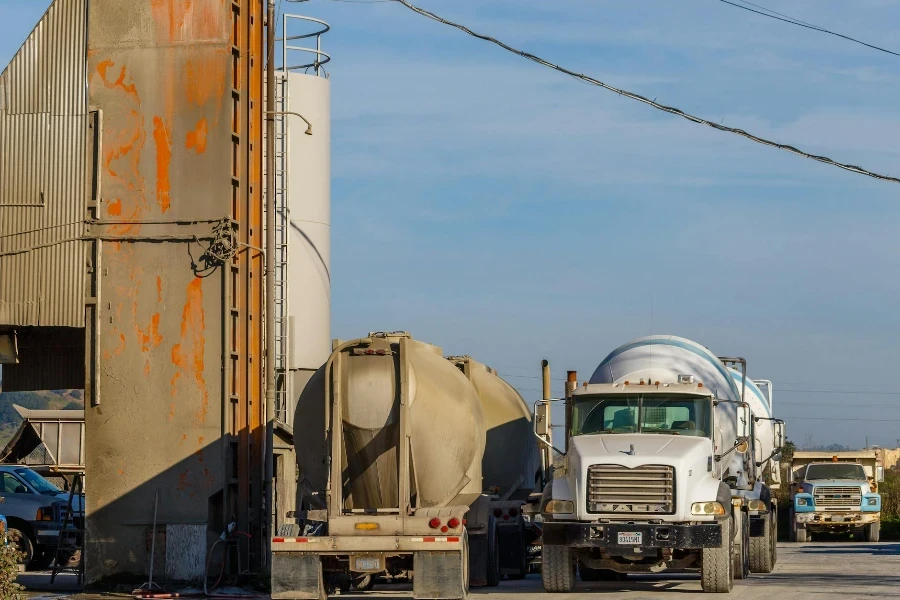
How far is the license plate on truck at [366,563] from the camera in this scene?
635 inches

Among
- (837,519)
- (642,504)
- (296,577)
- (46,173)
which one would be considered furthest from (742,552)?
(837,519)

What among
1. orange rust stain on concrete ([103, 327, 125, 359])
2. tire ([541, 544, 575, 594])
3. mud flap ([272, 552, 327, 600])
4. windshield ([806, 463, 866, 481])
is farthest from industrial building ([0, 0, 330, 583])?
windshield ([806, 463, 866, 481])

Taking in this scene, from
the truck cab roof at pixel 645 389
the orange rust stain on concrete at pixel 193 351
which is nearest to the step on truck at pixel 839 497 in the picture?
the truck cab roof at pixel 645 389

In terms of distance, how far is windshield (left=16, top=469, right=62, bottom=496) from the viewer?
25.0 m

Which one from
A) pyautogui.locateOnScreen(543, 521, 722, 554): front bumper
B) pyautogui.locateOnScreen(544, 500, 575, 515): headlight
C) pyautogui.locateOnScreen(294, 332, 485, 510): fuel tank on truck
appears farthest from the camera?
pyautogui.locateOnScreen(544, 500, 575, 515): headlight

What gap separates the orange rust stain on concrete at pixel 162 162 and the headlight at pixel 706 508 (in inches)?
340

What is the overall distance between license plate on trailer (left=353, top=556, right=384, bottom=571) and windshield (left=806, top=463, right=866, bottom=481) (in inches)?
951

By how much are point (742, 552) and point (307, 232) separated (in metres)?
11.8

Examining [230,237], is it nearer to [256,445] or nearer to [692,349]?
[256,445]

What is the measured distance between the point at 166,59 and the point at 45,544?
9.62 metres

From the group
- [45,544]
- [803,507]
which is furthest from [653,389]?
[803,507]

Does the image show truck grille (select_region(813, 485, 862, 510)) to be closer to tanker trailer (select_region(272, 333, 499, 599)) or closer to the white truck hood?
the white truck hood

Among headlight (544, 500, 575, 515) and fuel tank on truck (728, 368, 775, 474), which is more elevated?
fuel tank on truck (728, 368, 775, 474)

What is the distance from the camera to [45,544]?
24.4 metres
